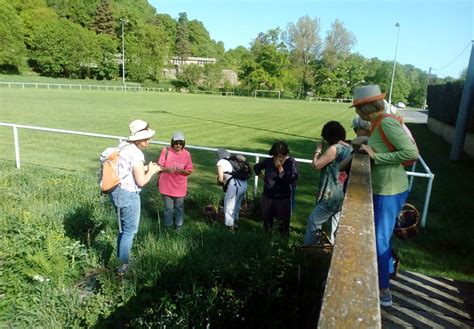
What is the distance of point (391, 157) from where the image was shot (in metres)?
2.76

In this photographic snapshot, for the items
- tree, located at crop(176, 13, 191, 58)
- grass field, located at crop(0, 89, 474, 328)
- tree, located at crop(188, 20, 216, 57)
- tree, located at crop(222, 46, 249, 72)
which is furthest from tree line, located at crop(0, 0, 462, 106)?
grass field, located at crop(0, 89, 474, 328)

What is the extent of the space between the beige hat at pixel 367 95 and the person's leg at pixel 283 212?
94.0 inches

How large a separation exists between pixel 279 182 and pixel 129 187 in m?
1.95

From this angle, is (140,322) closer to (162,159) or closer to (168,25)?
(162,159)

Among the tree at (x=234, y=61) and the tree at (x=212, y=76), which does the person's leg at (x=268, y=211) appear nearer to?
the tree at (x=212, y=76)

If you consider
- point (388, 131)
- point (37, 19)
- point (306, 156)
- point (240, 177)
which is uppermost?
point (37, 19)

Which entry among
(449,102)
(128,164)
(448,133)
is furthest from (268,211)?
(449,102)

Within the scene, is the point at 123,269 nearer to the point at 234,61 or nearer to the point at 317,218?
the point at 317,218

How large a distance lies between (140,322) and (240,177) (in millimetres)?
2880

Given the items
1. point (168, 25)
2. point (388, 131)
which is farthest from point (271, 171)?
point (168, 25)

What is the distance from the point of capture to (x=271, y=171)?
5.00 meters

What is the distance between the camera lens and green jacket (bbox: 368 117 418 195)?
276 centimetres

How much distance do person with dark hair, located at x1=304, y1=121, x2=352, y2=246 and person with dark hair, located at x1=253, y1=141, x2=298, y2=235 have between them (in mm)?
730

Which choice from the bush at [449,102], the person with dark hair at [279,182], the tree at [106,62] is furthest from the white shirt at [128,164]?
the tree at [106,62]
